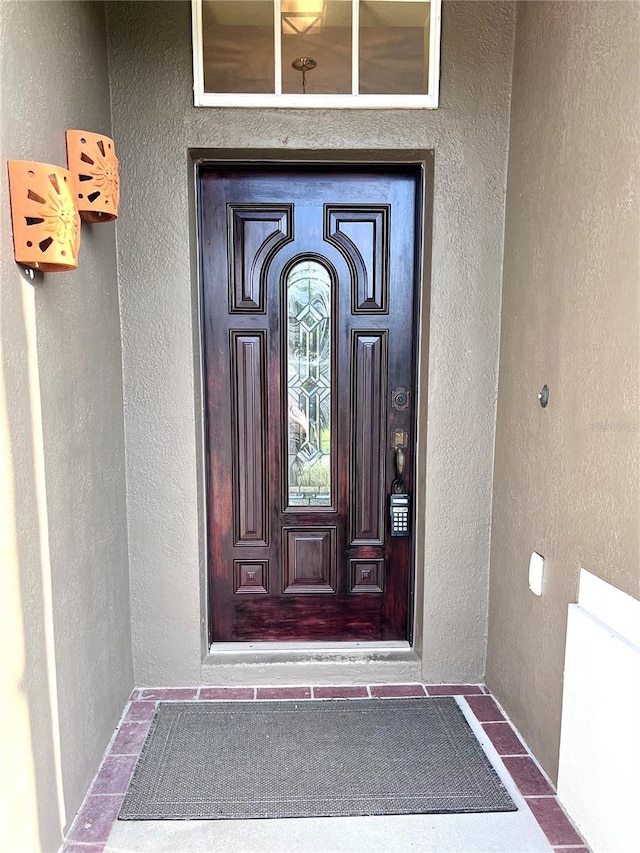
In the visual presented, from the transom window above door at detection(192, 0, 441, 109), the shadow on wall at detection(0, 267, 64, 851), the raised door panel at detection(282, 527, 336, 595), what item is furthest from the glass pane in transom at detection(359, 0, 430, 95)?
the raised door panel at detection(282, 527, 336, 595)

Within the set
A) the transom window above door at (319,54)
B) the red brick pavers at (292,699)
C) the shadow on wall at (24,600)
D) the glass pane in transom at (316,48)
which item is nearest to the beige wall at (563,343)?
the red brick pavers at (292,699)

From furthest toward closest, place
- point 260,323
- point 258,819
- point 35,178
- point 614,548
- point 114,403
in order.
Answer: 1. point 260,323
2. point 114,403
3. point 258,819
4. point 614,548
5. point 35,178

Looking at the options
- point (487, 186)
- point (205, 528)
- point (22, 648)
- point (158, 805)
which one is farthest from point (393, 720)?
point (487, 186)

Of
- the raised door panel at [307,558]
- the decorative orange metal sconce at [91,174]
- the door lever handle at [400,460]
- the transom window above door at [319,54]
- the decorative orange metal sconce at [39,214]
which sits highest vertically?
the transom window above door at [319,54]


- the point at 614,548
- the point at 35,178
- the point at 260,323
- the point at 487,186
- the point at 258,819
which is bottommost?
the point at 258,819

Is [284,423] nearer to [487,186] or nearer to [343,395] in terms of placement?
[343,395]

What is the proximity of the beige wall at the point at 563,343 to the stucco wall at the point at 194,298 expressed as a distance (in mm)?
94

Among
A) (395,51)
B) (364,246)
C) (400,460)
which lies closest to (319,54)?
(395,51)

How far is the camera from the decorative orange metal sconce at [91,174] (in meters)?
1.67

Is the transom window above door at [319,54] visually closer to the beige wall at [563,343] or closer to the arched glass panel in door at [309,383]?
the beige wall at [563,343]

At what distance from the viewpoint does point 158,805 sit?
5.78 ft

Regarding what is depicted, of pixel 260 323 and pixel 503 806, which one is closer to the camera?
pixel 503 806

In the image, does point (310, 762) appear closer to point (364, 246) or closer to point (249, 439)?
point (249, 439)

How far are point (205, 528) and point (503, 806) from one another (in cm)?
147
